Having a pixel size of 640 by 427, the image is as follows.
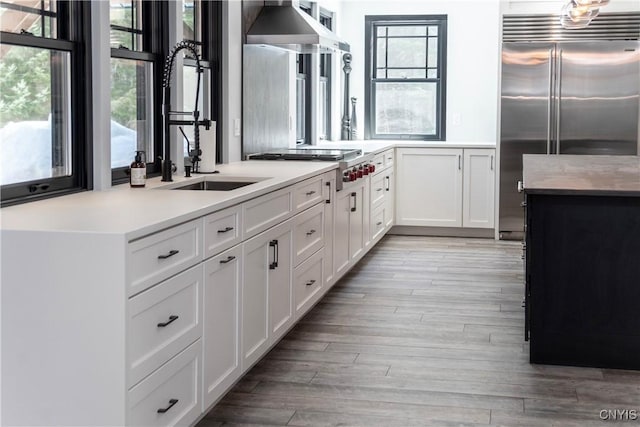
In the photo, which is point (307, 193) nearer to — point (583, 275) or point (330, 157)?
point (330, 157)

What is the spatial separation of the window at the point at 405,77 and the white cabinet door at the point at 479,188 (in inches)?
30.6

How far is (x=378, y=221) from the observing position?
7191 mm

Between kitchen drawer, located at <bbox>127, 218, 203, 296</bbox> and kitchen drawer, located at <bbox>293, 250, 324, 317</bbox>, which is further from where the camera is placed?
kitchen drawer, located at <bbox>293, 250, 324, 317</bbox>

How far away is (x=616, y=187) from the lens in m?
3.93

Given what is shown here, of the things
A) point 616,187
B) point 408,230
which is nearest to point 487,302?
point 616,187

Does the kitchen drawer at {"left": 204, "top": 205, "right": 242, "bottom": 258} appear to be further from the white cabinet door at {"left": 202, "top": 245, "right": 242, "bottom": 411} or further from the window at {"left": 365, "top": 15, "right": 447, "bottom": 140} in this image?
the window at {"left": 365, "top": 15, "right": 447, "bottom": 140}

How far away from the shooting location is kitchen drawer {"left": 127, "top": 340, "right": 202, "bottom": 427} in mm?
2473

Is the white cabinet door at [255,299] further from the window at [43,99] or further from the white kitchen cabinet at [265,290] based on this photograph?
the window at [43,99]

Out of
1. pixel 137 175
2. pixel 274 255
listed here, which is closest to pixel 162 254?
pixel 137 175

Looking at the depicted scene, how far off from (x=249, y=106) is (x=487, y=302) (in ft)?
6.44

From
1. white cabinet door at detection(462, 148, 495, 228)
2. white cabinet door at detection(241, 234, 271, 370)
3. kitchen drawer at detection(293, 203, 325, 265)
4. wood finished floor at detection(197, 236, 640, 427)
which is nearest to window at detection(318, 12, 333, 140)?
white cabinet door at detection(462, 148, 495, 228)

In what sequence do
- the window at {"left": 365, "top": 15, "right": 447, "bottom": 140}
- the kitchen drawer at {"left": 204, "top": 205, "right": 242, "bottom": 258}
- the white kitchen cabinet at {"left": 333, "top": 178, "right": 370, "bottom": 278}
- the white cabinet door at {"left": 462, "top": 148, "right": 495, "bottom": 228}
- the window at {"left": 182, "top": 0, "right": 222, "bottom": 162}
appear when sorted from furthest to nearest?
the window at {"left": 365, "top": 15, "right": 447, "bottom": 140} < the white cabinet door at {"left": 462, "top": 148, "right": 495, "bottom": 228} < the white kitchen cabinet at {"left": 333, "top": 178, "right": 370, "bottom": 278} < the window at {"left": 182, "top": 0, "right": 222, "bottom": 162} < the kitchen drawer at {"left": 204, "top": 205, "right": 242, "bottom": 258}

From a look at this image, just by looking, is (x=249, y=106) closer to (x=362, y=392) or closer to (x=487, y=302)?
(x=487, y=302)

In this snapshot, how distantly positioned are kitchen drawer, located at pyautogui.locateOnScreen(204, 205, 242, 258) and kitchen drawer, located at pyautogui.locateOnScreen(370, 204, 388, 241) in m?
3.58
